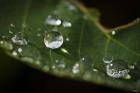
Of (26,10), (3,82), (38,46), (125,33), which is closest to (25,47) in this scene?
(38,46)

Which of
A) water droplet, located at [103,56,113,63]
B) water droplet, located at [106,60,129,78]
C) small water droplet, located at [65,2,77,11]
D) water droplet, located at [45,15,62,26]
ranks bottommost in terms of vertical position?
water droplet, located at [106,60,129,78]

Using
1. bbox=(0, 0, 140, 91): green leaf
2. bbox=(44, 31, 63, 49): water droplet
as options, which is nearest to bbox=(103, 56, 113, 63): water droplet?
bbox=(0, 0, 140, 91): green leaf

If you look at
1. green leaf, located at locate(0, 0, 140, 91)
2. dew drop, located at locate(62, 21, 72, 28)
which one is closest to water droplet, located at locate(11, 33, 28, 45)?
green leaf, located at locate(0, 0, 140, 91)

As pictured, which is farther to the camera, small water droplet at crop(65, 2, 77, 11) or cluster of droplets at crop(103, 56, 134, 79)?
small water droplet at crop(65, 2, 77, 11)

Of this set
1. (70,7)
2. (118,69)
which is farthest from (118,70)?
(70,7)

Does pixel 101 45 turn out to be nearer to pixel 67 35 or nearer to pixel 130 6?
pixel 67 35

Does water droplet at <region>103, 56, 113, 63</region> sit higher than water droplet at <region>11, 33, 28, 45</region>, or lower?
lower

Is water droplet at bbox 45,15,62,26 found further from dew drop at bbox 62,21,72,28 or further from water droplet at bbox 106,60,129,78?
water droplet at bbox 106,60,129,78

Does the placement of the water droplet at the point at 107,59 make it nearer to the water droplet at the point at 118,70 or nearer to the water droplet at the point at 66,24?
the water droplet at the point at 118,70
